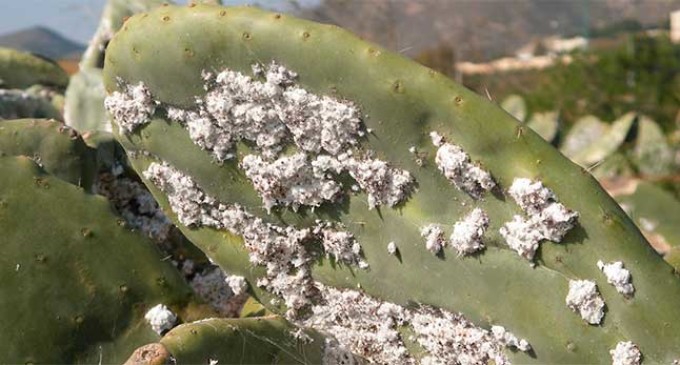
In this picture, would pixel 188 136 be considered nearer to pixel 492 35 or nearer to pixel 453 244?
pixel 453 244

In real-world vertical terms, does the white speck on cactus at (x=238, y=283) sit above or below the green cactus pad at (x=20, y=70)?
above

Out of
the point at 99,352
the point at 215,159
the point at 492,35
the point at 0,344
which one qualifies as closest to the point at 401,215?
the point at 215,159

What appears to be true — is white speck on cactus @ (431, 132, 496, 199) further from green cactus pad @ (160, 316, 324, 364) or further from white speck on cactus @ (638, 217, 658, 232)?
white speck on cactus @ (638, 217, 658, 232)

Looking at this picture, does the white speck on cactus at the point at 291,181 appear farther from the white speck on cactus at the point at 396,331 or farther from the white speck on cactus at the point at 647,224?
the white speck on cactus at the point at 647,224

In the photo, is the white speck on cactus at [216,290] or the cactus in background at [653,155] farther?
the cactus in background at [653,155]

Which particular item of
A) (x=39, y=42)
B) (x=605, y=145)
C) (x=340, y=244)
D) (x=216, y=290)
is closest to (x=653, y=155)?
(x=605, y=145)

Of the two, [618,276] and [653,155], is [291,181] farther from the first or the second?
[653,155]

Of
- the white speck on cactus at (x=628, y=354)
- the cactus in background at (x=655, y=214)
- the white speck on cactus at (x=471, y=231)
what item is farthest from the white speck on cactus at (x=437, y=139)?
the cactus in background at (x=655, y=214)
